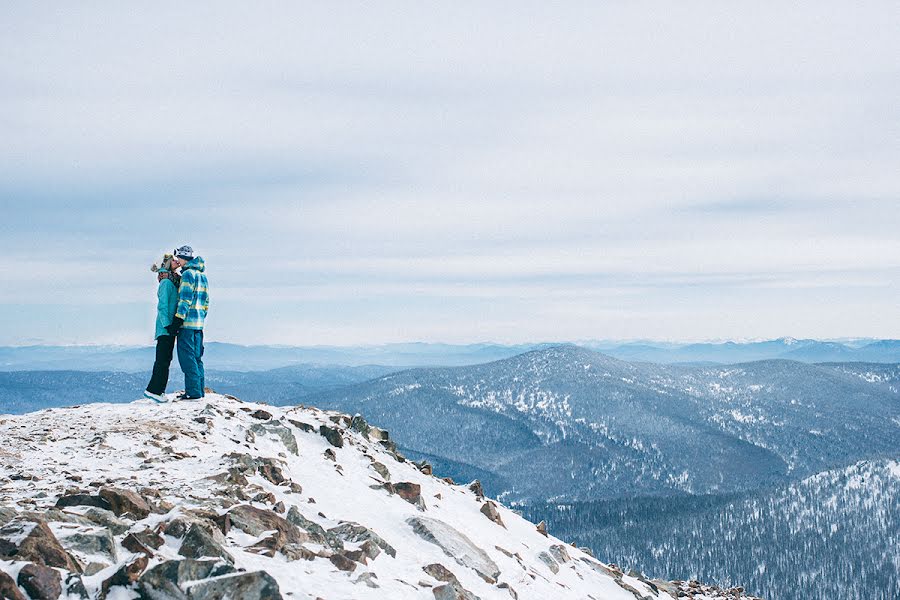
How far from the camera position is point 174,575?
33.9 feet

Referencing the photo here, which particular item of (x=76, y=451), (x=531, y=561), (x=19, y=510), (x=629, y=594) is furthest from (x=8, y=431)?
(x=629, y=594)

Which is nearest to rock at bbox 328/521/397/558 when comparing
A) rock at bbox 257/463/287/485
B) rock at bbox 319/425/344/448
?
rock at bbox 257/463/287/485

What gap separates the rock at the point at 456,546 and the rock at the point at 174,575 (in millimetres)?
8111

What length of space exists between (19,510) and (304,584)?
20.0 feet

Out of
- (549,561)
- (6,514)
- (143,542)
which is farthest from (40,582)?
(549,561)

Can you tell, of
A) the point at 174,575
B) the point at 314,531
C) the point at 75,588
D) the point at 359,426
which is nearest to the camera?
the point at 75,588

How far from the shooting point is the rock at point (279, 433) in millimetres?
21797

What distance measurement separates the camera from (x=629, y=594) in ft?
80.6

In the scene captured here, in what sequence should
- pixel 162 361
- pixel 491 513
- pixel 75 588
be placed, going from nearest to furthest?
pixel 75 588 → pixel 162 361 → pixel 491 513

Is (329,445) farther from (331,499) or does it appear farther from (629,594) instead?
(629,594)

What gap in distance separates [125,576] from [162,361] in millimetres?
14595

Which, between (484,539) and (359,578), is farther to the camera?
(484,539)

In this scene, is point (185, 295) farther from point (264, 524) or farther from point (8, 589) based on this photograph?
point (8, 589)

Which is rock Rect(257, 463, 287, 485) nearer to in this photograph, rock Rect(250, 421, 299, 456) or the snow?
the snow
